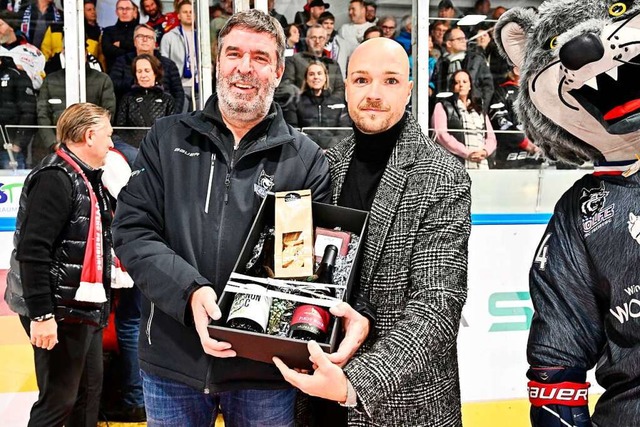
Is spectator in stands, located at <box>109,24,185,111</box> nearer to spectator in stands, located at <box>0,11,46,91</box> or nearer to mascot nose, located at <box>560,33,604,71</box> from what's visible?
spectator in stands, located at <box>0,11,46,91</box>

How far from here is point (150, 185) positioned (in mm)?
1414

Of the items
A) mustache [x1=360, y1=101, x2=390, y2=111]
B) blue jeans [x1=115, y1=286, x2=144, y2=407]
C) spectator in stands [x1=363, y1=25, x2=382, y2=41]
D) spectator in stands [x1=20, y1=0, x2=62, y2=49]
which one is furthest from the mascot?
spectator in stands [x1=20, y1=0, x2=62, y2=49]

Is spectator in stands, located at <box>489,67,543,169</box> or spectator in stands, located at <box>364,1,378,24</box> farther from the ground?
spectator in stands, located at <box>364,1,378,24</box>

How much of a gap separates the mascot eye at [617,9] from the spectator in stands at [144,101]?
10.0ft

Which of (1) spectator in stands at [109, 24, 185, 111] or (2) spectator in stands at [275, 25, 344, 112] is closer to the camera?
(1) spectator in stands at [109, 24, 185, 111]

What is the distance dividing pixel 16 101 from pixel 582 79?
11.6 ft

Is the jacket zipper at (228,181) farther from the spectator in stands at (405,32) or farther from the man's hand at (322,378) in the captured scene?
the spectator in stands at (405,32)

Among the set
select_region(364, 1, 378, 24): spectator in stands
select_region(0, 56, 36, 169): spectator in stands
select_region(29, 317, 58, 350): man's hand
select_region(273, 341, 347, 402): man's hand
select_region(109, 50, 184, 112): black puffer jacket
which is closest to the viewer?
select_region(273, 341, 347, 402): man's hand

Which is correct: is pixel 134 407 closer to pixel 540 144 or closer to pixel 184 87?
pixel 184 87

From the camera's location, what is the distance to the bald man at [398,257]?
1.16 meters

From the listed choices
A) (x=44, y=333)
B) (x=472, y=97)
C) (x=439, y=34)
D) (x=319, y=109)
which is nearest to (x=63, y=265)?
(x=44, y=333)

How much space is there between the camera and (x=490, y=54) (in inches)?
174

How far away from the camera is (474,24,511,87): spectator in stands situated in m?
4.29

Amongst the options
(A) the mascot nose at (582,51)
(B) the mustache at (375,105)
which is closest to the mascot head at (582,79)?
(A) the mascot nose at (582,51)
